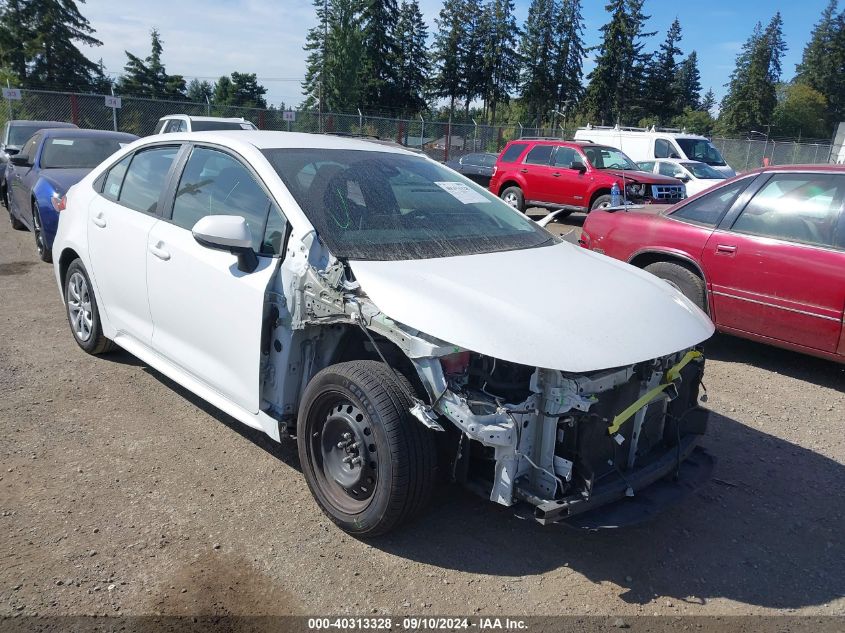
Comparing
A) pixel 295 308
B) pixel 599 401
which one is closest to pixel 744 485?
pixel 599 401

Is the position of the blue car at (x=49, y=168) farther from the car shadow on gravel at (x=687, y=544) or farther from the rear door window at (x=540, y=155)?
the rear door window at (x=540, y=155)

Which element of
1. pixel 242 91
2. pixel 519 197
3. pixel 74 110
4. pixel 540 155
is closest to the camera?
pixel 540 155

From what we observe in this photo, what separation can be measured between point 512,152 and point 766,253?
10.9 meters

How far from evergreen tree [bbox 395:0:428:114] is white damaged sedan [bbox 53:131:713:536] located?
58704 mm

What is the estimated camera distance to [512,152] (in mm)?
15656

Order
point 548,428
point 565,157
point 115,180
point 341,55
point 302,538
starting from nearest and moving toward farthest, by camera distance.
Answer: point 548,428, point 302,538, point 115,180, point 565,157, point 341,55

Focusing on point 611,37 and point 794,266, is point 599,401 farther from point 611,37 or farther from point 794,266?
point 611,37

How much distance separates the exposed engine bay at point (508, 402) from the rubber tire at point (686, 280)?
262cm

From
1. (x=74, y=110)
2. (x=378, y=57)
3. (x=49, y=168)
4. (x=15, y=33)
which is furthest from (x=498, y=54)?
(x=49, y=168)

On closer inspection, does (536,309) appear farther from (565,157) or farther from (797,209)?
(565,157)

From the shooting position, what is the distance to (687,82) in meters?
97.8

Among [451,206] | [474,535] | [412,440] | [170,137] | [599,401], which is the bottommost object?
[474,535]

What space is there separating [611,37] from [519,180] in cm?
5610

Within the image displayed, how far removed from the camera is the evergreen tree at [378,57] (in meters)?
58.6
